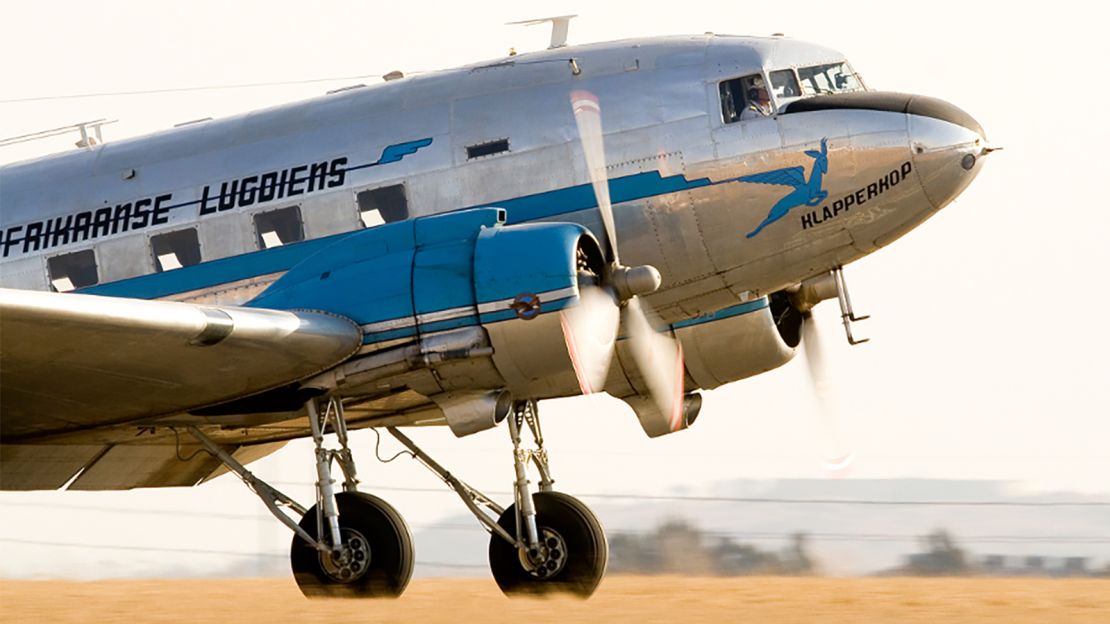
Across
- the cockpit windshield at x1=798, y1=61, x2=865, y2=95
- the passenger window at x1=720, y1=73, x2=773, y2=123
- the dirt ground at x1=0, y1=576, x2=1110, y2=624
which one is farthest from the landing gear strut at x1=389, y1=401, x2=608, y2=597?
the cockpit windshield at x1=798, y1=61, x2=865, y2=95

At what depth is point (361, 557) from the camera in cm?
1392

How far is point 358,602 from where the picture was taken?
44.8 ft

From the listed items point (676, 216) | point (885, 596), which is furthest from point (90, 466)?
point (885, 596)

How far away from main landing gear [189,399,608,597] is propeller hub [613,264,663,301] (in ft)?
6.12

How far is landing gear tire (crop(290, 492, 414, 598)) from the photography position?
13820mm

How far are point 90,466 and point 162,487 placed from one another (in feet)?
3.74

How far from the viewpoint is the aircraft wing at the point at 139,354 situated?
12359 millimetres

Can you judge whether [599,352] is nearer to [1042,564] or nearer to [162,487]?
[162,487]

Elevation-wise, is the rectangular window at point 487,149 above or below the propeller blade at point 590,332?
above

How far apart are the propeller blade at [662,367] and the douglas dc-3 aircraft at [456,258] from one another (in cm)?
3

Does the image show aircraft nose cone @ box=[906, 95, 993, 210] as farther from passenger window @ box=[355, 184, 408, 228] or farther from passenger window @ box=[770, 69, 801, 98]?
passenger window @ box=[355, 184, 408, 228]

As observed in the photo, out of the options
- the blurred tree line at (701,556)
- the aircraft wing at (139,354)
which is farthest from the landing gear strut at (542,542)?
the blurred tree line at (701,556)

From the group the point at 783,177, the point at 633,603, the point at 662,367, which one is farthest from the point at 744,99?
the point at 633,603

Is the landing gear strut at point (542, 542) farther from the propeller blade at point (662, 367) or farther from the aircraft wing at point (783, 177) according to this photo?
the aircraft wing at point (783, 177)
